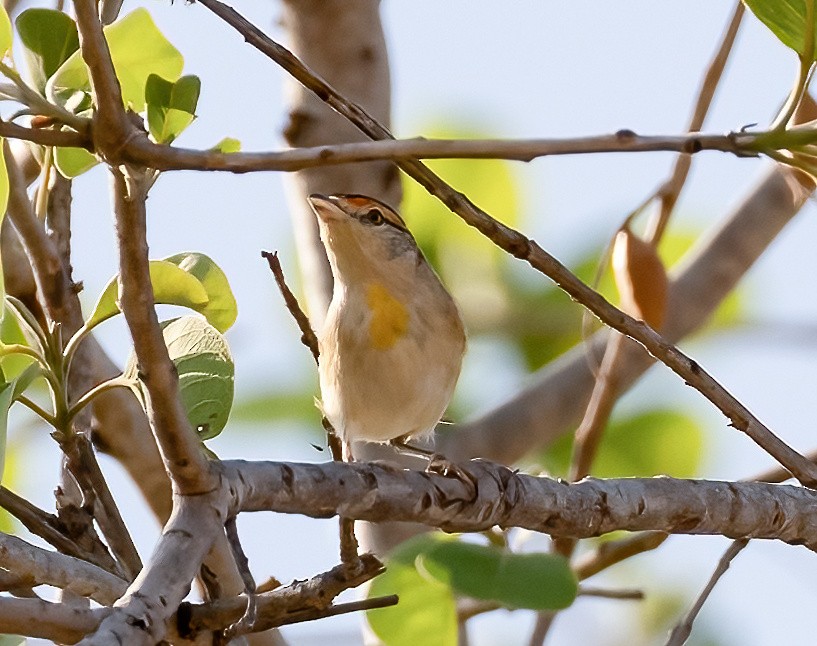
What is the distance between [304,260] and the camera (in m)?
4.12

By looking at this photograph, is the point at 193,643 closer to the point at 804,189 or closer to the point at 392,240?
the point at 804,189

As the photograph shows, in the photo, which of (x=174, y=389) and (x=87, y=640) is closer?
(x=87, y=640)

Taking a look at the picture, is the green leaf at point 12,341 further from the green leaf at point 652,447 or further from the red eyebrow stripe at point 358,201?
the green leaf at point 652,447

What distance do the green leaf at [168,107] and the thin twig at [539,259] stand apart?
133mm

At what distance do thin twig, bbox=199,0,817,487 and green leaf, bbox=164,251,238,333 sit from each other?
16.3 inches

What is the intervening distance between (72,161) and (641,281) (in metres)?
1.36

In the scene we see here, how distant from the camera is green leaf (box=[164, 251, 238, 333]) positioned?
2.14m

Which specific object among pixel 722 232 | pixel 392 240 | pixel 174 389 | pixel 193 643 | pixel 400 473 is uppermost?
pixel 722 232

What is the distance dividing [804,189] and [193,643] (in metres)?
1.44

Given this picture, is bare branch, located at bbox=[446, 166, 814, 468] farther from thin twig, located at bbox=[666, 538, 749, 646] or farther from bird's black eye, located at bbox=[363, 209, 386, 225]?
thin twig, located at bbox=[666, 538, 749, 646]

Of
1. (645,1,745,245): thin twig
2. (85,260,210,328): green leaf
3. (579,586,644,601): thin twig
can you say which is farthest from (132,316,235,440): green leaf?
(645,1,745,245): thin twig

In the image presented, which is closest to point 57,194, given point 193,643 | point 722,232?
point 193,643

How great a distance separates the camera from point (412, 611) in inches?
91.0

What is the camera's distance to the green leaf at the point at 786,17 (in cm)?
179
